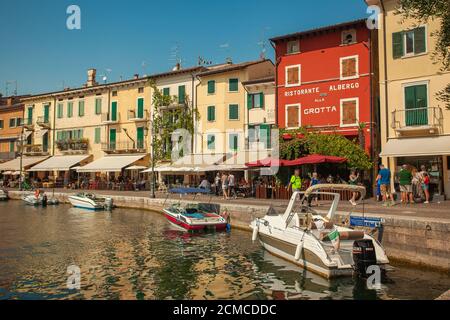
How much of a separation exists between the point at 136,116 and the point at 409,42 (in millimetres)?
25933

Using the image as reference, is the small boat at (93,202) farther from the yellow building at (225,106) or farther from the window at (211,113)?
the window at (211,113)

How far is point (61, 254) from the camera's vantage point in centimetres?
1391

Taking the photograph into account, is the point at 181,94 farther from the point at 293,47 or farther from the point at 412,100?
the point at 412,100

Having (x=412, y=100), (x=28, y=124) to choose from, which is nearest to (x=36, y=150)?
(x=28, y=124)

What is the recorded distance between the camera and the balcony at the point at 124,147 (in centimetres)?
3934

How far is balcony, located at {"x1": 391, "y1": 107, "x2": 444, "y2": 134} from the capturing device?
21.1 meters

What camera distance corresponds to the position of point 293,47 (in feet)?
94.8

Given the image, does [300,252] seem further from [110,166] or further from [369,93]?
[110,166]

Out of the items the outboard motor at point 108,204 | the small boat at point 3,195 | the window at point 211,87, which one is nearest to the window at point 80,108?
the small boat at point 3,195

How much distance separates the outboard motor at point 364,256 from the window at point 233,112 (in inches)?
962

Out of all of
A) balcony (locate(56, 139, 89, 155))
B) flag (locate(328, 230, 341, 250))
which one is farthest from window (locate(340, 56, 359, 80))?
A: balcony (locate(56, 139, 89, 155))
